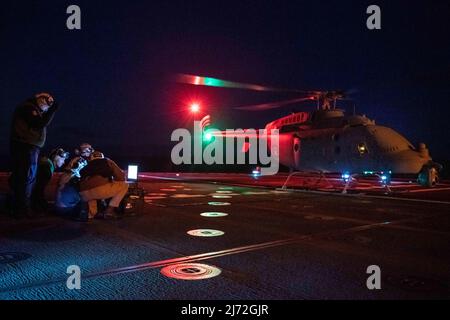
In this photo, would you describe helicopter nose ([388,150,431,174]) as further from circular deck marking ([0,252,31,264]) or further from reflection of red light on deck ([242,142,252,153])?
circular deck marking ([0,252,31,264])

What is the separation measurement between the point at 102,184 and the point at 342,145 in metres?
11.3

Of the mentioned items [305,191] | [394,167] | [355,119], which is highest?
[355,119]

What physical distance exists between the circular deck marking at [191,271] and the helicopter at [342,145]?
32.9 ft

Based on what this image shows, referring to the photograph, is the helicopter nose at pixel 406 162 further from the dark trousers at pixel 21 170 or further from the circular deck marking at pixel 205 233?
the dark trousers at pixel 21 170

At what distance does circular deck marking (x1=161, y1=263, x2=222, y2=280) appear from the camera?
14.1 feet

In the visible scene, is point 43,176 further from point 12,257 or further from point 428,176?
point 428,176

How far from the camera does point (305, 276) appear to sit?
4387 millimetres

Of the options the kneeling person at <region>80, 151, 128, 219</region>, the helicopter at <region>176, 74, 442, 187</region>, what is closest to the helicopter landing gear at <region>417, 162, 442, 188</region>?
the helicopter at <region>176, 74, 442, 187</region>

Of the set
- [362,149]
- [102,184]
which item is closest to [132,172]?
[102,184]

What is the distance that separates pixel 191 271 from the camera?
452 cm

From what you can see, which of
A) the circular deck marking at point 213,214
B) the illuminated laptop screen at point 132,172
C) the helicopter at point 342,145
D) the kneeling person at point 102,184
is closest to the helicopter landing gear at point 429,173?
the helicopter at point 342,145
